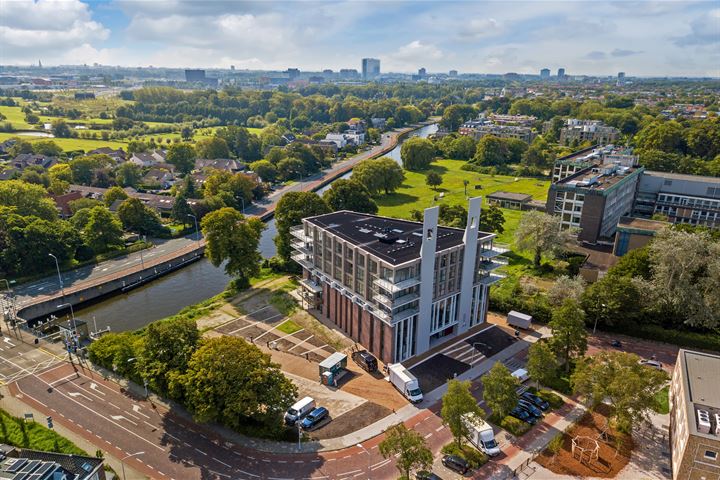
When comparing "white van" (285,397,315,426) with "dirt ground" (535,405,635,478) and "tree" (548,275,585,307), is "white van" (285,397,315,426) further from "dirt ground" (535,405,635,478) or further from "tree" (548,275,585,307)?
"tree" (548,275,585,307)

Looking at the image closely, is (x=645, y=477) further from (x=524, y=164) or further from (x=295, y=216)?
(x=524, y=164)

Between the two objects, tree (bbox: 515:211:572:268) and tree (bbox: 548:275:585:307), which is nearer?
tree (bbox: 548:275:585:307)

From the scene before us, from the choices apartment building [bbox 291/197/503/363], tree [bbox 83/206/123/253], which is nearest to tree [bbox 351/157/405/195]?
tree [bbox 83/206/123/253]

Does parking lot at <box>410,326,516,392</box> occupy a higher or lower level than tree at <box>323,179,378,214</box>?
lower

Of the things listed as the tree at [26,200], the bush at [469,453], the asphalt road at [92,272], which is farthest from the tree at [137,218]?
the bush at [469,453]

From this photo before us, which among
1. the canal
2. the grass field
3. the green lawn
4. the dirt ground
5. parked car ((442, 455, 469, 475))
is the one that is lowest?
the canal

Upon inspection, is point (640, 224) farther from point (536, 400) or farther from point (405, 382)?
point (405, 382)
